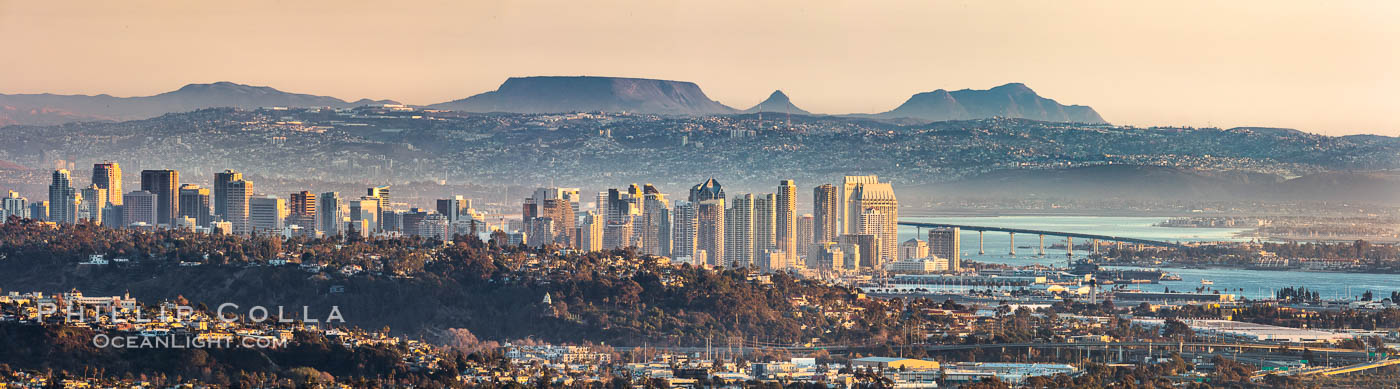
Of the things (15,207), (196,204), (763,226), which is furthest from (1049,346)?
(15,207)

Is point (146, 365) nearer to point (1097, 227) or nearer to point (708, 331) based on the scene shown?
point (708, 331)

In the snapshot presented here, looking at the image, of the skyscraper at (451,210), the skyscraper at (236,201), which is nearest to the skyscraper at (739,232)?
the skyscraper at (451,210)

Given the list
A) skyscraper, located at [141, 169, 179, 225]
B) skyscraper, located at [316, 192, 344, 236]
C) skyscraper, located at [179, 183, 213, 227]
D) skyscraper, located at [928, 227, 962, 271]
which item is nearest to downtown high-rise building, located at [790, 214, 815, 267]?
skyscraper, located at [928, 227, 962, 271]

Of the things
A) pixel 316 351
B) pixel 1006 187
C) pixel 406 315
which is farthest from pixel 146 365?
pixel 1006 187

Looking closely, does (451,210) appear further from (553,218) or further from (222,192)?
(222,192)

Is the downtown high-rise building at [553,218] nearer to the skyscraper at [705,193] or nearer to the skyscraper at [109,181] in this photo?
the skyscraper at [705,193]

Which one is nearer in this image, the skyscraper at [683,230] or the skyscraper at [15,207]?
the skyscraper at [683,230]
